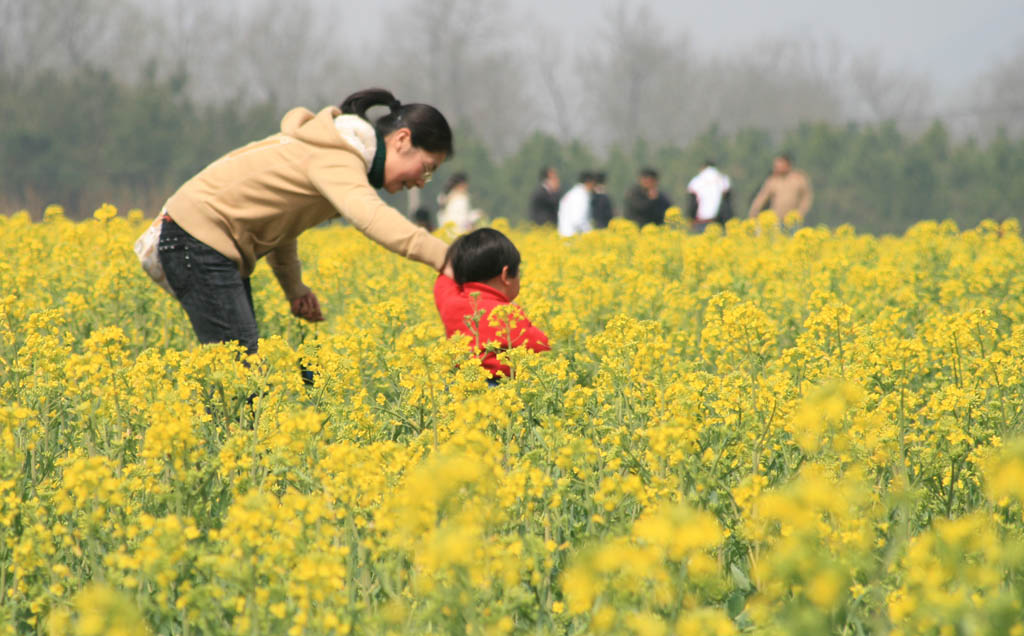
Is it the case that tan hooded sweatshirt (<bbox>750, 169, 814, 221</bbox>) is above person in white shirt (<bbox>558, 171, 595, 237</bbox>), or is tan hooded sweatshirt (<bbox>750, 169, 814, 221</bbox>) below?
above

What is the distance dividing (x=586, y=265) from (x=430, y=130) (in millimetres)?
3542

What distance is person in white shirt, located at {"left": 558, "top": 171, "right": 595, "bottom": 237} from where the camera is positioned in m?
14.5

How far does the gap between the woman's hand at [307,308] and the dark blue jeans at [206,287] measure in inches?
22.9

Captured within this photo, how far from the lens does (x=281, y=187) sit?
13.3 ft

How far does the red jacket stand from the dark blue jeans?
76 cm

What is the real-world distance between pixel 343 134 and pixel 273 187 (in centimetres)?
36

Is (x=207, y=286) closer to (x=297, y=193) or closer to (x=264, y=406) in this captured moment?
(x=297, y=193)

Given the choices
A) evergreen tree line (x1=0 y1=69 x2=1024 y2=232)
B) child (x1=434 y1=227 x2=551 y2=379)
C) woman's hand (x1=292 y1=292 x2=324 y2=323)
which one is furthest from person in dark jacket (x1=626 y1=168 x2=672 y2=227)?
evergreen tree line (x1=0 y1=69 x2=1024 y2=232)

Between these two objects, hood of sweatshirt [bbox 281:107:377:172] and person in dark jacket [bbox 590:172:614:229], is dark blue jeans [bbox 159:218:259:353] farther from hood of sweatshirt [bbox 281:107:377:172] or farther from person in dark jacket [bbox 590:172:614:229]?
person in dark jacket [bbox 590:172:614:229]

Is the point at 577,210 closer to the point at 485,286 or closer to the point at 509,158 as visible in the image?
the point at 485,286

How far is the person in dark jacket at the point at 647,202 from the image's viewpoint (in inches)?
561

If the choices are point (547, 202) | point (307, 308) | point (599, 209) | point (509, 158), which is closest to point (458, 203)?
point (599, 209)

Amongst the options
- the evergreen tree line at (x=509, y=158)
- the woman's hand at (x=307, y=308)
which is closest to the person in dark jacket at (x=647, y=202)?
the woman's hand at (x=307, y=308)

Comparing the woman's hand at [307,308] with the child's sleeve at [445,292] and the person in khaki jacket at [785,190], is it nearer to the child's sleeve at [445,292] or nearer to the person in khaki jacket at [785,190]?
the child's sleeve at [445,292]
